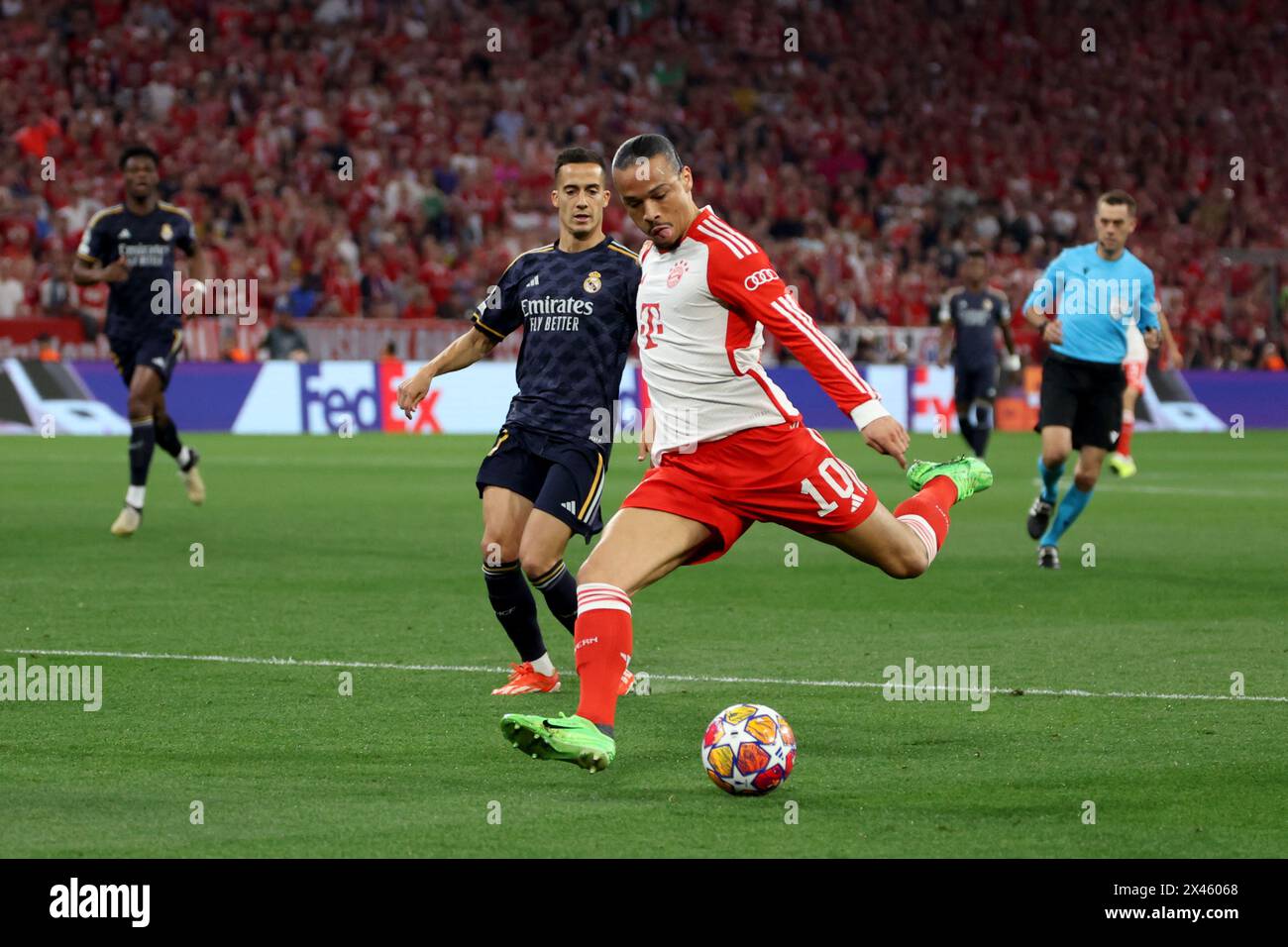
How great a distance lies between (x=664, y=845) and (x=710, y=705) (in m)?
2.40

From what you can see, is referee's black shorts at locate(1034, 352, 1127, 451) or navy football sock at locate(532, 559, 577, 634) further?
referee's black shorts at locate(1034, 352, 1127, 451)

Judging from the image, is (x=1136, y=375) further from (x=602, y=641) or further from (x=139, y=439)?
(x=602, y=641)

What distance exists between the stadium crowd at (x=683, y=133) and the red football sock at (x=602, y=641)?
2171cm

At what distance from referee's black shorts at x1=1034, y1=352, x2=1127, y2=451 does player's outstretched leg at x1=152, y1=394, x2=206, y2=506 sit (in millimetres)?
6314

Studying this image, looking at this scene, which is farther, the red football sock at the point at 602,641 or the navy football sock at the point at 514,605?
the navy football sock at the point at 514,605

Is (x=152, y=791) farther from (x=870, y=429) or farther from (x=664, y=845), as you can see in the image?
(x=870, y=429)

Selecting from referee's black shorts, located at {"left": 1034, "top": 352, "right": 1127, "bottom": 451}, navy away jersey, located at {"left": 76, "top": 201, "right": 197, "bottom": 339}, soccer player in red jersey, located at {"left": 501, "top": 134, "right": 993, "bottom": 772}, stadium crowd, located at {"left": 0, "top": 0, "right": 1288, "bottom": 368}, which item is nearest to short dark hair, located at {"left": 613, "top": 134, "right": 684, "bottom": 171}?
soccer player in red jersey, located at {"left": 501, "top": 134, "right": 993, "bottom": 772}

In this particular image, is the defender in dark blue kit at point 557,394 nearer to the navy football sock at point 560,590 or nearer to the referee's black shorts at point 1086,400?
the navy football sock at point 560,590

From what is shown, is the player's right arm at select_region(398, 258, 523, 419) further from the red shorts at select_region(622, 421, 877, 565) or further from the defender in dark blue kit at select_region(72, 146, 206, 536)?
the defender in dark blue kit at select_region(72, 146, 206, 536)

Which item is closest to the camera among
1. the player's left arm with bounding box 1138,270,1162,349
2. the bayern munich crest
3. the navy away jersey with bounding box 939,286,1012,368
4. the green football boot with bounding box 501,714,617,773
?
the green football boot with bounding box 501,714,617,773

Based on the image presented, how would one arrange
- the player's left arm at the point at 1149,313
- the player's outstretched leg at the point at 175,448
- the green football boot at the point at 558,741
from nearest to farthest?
the green football boot at the point at 558,741 < the player's left arm at the point at 1149,313 < the player's outstretched leg at the point at 175,448

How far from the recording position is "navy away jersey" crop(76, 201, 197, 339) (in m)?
14.5

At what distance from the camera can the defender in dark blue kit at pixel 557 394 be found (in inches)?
318

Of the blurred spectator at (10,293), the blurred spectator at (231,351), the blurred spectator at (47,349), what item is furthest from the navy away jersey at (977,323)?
the blurred spectator at (10,293)
